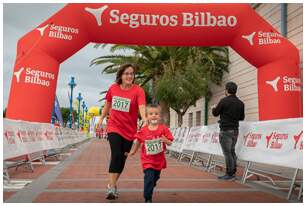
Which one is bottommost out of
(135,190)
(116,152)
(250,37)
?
(135,190)

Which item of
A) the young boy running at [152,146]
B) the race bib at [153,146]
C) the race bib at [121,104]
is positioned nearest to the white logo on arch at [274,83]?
the race bib at [121,104]

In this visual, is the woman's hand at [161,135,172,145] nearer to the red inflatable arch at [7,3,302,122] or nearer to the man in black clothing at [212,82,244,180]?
the man in black clothing at [212,82,244,180]

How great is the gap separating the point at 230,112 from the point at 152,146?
3.47 m

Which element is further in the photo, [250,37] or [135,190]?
[250,37]

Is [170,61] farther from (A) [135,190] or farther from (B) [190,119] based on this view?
(A) [135,190]

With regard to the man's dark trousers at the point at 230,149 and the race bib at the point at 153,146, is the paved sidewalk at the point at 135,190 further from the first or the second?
the race bib at the point at 153,146

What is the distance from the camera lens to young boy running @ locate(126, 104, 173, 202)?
5.32 m

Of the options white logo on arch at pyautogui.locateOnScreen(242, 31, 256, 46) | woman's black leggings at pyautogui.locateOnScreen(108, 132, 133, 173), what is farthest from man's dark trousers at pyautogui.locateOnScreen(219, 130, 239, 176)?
white logo on arch at pyautogui.locateOnScreen(242, 31, 256, 46)

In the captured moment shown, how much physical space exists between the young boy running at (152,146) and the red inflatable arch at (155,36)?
7606 mm

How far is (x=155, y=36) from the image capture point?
13.0m

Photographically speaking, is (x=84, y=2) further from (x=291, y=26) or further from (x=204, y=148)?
(x=291, y=26)

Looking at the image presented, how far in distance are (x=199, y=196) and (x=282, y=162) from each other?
1.35 m

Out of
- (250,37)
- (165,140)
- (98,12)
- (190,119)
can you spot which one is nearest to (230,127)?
(165,140)

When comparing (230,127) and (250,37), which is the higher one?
(250,37)
